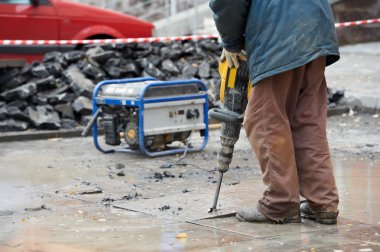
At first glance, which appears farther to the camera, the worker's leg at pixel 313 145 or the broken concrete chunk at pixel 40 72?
the broken concrete chunk at pixel 40 72

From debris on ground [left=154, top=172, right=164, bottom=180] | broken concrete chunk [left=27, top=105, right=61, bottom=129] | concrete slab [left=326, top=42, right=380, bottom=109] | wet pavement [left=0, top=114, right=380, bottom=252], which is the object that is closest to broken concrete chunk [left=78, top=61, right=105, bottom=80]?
broken concrete chunk [left=27, top=105, right=61, bottom=129]

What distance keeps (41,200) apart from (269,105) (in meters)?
2.47

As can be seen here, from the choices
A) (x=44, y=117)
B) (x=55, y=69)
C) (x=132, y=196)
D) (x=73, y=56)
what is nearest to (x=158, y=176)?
(x=132, y=196)

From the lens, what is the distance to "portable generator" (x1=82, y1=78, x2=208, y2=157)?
940 cm

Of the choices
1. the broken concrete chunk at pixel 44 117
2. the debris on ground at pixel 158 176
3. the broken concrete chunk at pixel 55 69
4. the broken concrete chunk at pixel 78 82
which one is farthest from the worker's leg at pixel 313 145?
the broken concrete chunk at pixel 55 69

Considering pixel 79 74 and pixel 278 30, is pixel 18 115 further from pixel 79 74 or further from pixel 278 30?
pixel 278 30

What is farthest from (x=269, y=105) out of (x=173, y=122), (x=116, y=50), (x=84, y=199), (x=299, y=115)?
(x=116, y=50)

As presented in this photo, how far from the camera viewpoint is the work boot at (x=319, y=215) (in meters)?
5.94

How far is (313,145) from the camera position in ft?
19.3

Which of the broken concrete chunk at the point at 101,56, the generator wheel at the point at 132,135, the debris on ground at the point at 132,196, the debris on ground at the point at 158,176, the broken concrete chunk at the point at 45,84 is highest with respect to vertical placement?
the broken concrete chunk at the point at 101,56

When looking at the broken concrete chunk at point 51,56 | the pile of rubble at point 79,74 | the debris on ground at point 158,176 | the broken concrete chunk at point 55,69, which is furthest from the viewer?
the broken concrete chunk at point 51,56

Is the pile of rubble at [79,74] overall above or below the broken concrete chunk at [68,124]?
above

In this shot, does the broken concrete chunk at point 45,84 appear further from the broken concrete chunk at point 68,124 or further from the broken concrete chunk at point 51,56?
the broken concrete chunk at point 68,124

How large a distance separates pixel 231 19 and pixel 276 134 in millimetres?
837
